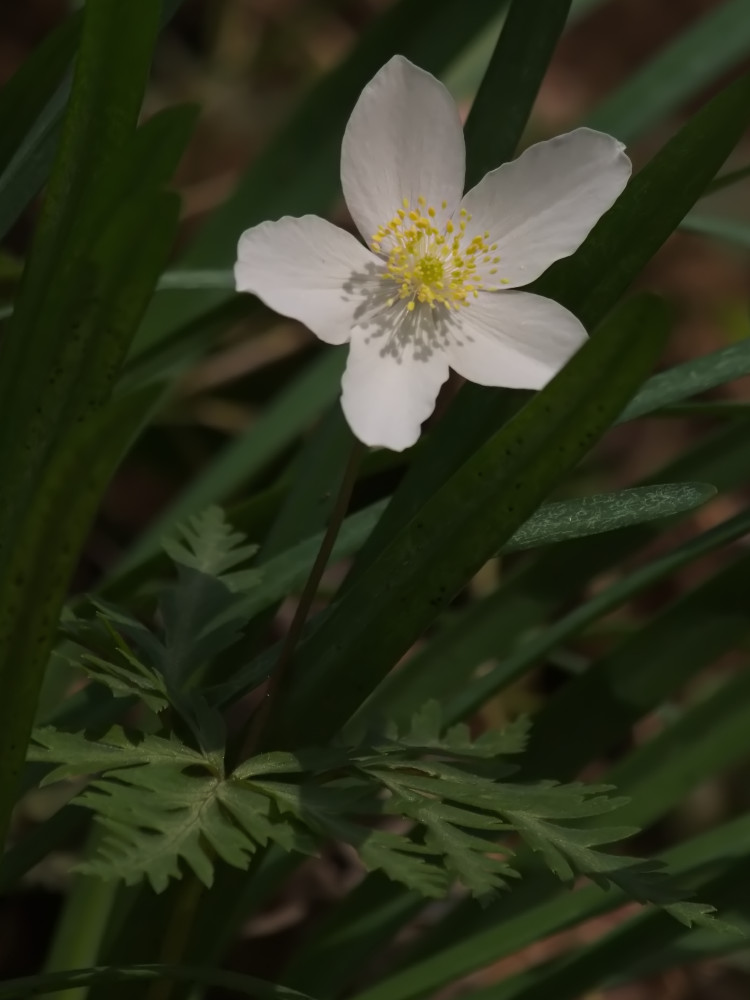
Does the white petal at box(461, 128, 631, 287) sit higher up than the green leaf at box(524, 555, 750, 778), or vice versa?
the white petal at box(461, 128, 631, 287)

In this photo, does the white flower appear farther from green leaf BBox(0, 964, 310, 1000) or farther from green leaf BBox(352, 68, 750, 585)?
green leaf BBox(0, 964, 310, 1000)

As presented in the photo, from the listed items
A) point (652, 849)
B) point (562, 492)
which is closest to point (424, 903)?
point (652, 849)

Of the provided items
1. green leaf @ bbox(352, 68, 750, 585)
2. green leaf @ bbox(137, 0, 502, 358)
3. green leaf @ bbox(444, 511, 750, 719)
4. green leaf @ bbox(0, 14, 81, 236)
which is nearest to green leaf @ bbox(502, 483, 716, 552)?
green leaf @ bbox(352, 68, 750, 585)

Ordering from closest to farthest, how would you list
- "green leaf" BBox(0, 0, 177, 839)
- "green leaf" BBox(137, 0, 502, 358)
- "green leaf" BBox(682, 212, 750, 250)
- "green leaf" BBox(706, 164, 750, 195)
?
"green leaf" BBox(0, 0, 177, 839) < "green leaf" BBox(706, 164, 750, 195) < "green leaf" BBox(682, 212, 750, 250) < "green leaf" BBox(137, 0, 502, 358)

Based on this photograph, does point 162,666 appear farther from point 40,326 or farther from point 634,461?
point 634,461

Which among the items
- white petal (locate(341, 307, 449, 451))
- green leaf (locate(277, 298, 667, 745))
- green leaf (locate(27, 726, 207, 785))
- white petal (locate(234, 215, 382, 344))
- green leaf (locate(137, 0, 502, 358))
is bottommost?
green leaf (locate(27, 726, 207, 785))

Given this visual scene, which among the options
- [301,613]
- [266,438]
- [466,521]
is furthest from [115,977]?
[266,438]

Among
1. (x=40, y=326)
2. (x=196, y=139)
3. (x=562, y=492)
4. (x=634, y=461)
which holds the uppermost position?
(x=196, y=139)
